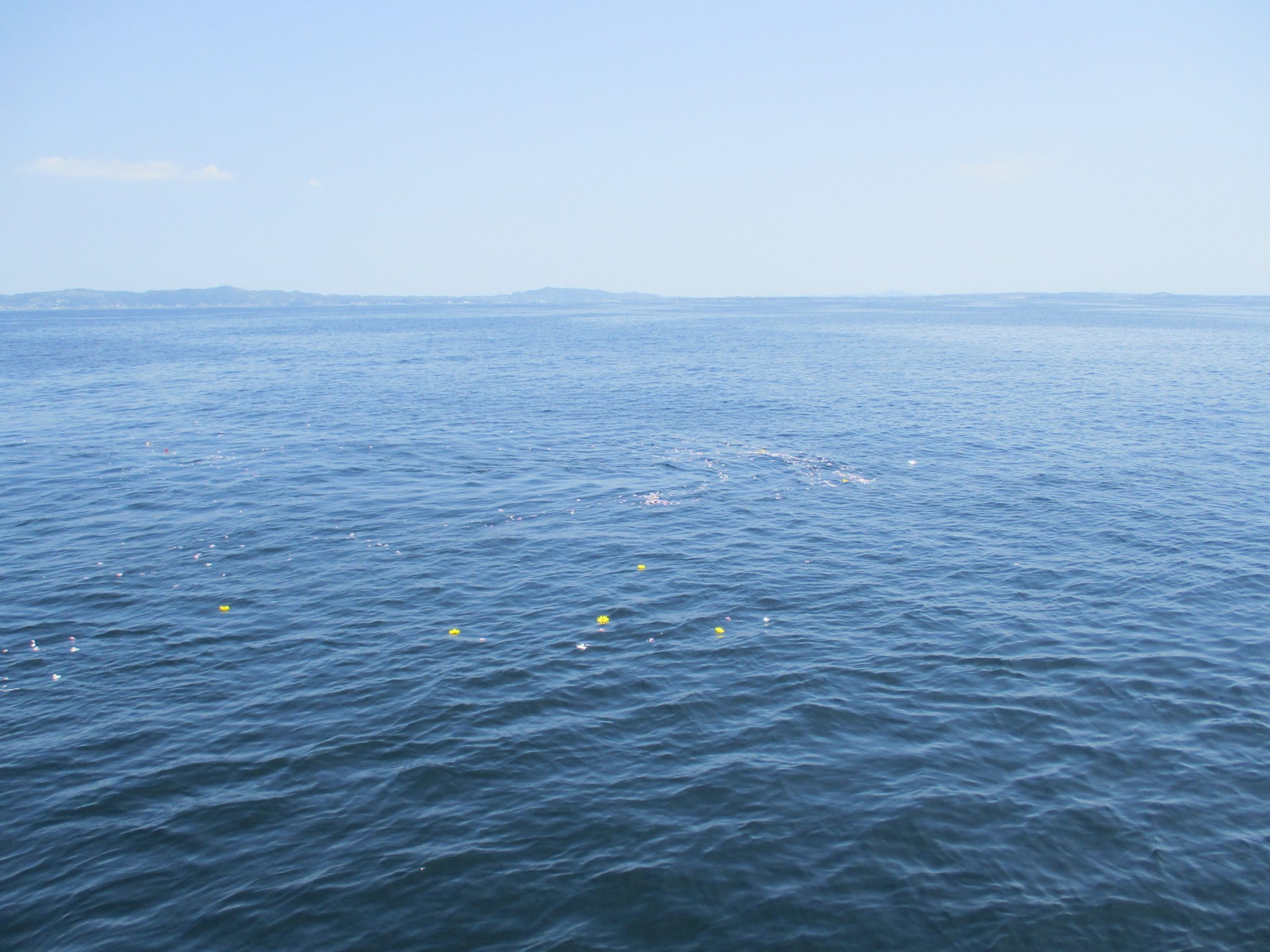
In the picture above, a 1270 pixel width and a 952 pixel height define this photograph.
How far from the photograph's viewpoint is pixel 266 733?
24453mm

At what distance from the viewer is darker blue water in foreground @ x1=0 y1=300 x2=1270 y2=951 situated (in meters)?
18.3

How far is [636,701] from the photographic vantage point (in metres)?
26.5

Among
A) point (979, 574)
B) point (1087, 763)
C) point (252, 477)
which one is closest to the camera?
point (1087, 763)

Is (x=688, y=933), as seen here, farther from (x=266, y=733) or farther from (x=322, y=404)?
(x=322, y=404)

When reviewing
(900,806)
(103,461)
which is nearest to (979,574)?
(900,806)

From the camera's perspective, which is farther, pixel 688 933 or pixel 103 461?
pixel 103 461

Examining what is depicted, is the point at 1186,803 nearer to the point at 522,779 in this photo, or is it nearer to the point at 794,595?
the point at 794,595

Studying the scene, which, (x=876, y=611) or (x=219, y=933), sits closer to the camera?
(x=219, y=933)

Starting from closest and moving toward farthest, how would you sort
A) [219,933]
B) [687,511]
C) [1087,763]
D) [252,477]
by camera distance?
[219,933] → [1087,763] → [687,511] → [252,477]

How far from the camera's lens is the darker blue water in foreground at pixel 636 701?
1827 cm

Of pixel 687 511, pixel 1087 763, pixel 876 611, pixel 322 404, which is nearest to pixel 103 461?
pixel 322 404

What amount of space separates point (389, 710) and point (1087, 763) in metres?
21.4

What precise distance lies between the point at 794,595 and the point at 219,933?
24.2m

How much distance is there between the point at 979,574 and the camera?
36.7 m
